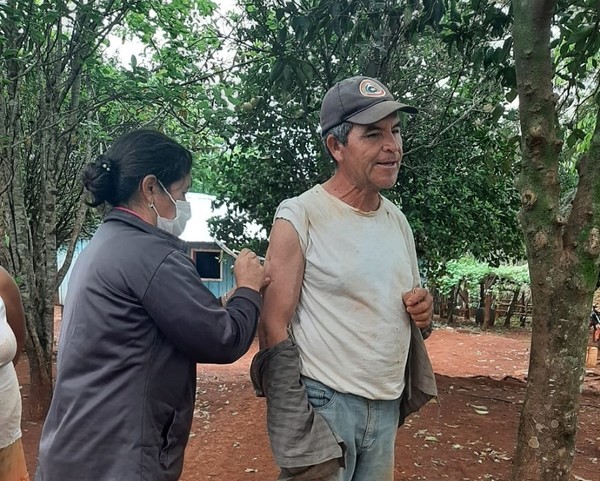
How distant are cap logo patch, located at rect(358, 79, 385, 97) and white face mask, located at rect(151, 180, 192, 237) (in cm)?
73

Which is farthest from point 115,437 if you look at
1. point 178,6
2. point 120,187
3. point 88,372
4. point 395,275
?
point 178,6

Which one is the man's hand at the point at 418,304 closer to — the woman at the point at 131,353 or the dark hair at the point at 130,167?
the woman at the point at 131,353

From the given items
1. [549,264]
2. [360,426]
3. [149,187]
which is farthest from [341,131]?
[549,264]

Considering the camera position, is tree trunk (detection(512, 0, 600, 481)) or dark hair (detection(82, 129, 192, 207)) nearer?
dark hair (detection(82, 129, 192, 207))

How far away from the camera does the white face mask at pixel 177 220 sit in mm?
1888

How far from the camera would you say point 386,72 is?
5.27 metres

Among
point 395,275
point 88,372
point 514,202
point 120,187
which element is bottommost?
point 88,372

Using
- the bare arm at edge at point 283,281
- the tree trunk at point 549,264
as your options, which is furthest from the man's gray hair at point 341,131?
the tree trunk at point 549,264

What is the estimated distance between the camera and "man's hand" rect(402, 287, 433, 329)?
1.96 metres

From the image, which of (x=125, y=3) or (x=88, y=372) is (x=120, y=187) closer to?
(x=88, y=372)

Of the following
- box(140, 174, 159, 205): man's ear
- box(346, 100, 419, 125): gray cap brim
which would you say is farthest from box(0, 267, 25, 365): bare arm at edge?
box(346, 100, 419, 125): gray cap brim

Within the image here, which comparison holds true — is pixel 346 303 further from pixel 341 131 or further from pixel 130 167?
pixel 130 167

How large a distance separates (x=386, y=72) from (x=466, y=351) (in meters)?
8.38

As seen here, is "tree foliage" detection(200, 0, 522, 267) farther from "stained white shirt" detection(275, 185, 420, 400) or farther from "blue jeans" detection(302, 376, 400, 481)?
"blue jeans" detection(302, 376, 400, 481)
